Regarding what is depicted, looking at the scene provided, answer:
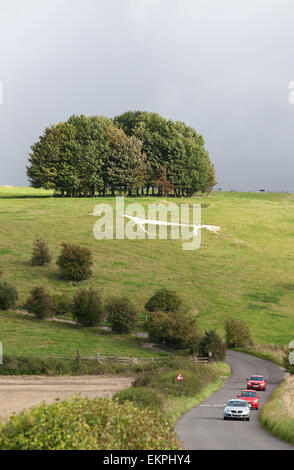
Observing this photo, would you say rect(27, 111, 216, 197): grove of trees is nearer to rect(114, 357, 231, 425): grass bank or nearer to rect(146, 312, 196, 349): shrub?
rect(146, 312, 196, 349): shrub

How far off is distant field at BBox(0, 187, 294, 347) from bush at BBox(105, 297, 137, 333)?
24.6 ft

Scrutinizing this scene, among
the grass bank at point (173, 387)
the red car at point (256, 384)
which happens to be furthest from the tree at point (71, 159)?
the red car at point (256, 384)

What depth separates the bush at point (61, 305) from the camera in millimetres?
69938

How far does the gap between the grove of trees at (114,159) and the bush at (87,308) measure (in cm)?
7980

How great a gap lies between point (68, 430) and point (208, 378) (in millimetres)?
34970

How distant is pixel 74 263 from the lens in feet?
260

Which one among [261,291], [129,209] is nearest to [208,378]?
[261,291]

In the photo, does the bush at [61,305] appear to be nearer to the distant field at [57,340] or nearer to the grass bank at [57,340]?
the grass bank at [57,340]

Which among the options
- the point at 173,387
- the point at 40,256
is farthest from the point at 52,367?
the point at 40,256

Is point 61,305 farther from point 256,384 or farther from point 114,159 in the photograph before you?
point 114,159

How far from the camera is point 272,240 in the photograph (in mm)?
114125

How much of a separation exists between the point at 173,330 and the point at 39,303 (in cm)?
1745

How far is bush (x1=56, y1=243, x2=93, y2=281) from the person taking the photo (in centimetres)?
7881
